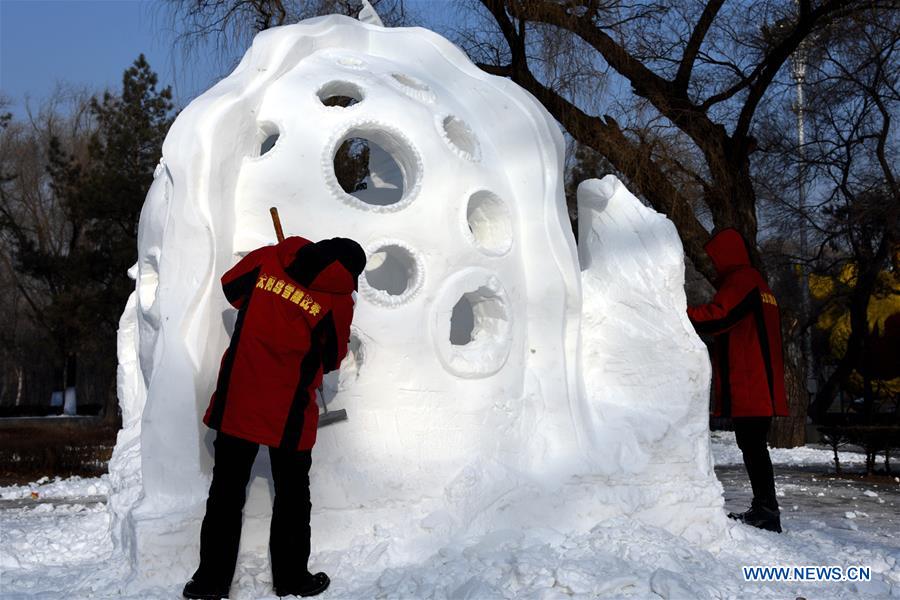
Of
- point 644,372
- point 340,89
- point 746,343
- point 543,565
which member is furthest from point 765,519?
point 340,89

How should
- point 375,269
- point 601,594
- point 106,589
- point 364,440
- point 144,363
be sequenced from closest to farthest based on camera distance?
1. point 601,594
2. point 106,589
3. point 364,440
4. point 144,363
5. point 375,269

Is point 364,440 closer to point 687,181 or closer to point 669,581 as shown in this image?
point 669,581

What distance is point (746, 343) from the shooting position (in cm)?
591

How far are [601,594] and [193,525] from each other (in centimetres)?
198

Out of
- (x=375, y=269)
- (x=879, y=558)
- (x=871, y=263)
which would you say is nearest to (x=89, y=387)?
(x=871, y=263)

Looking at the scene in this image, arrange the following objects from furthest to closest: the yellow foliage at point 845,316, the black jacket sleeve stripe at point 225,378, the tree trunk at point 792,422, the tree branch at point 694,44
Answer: the yellow foliage at point 845,316
the tree trunk at point 792,422
the tree branch at point 694,44
the black jacket sleeve stripe at point 225,378

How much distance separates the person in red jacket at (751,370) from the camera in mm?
5844

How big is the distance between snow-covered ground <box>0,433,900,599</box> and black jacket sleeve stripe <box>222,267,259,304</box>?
1307mm

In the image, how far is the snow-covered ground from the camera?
410cm

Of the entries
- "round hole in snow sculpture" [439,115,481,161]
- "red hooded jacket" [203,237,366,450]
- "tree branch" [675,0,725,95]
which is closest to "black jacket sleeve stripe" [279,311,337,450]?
"red hooded jacket" [203,237,366,450]

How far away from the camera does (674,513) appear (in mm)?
5254

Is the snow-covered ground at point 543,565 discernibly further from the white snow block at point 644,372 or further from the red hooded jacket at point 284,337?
the red hooded jacket at point 284,337

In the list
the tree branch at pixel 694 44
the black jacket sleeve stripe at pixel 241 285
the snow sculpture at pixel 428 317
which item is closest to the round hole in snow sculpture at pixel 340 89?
the snow sculpture at pixel 428 317

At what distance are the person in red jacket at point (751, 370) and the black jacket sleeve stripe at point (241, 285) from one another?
2.97 meters
